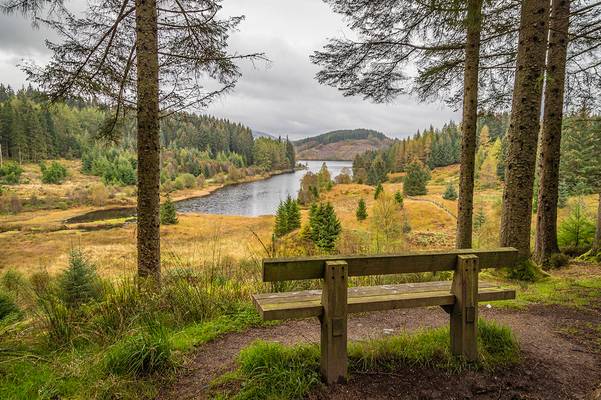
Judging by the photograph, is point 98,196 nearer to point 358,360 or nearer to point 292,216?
point 292,216

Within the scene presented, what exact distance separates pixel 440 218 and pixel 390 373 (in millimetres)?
37247

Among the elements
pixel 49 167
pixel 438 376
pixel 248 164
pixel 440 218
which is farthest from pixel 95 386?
pixel 248 164

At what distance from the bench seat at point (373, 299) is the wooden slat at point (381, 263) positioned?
0.22 m

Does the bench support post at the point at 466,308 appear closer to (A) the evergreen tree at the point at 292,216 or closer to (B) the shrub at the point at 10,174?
(A) the evergreen tree at the point at 292,216

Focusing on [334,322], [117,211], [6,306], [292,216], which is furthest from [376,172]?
[334,322]

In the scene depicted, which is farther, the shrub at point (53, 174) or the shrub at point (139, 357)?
the shrub at point (53, 174)

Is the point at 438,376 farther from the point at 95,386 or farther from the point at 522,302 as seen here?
the point at 522,302

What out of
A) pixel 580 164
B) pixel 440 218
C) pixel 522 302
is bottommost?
pixel 440 218

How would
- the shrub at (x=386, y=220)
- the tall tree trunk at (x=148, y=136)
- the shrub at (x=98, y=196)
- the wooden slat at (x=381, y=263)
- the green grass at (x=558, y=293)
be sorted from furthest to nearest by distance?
the shrub at (x=98, y=196)
the shrub at (x=386, y=220)
the tall tree trunk at (x=148, y=136)
the green grass at (x=558, y=293)
the wooden slat at (x=381, y=263)

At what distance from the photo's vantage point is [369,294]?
2865 millimetres

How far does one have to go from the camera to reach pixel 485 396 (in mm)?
2531

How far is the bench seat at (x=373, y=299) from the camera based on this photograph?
8.27ft

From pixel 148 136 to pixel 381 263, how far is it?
166 inches

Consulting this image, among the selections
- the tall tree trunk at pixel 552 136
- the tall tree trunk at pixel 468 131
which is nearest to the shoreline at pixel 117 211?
the tall tree trunk at pixel 468 131
